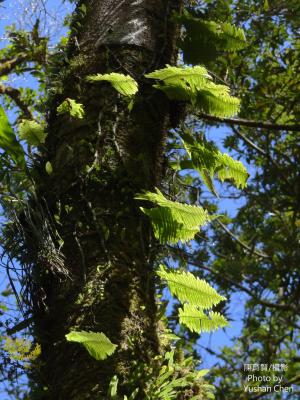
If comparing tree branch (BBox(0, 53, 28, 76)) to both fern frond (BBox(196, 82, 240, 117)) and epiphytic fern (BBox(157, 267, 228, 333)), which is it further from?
epiphytic fern (BBox(157, 267, 228, 333))

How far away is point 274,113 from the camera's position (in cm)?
663

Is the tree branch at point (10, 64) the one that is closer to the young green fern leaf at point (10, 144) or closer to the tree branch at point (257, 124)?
the tree branch at point (257, 124)

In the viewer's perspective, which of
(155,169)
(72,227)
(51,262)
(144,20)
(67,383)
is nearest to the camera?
(67,383)

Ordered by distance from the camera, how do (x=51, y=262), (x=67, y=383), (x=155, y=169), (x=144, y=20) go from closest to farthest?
(x=67, y=383), (x=51, y=262), (x=155, y=169), (x=144, y=20)

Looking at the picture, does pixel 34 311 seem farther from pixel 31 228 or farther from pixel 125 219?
pixel 125 219

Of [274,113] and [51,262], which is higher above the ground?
[274,113]

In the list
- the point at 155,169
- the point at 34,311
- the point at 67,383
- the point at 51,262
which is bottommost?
the point at 67,383

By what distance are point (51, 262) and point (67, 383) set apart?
0.47 metres

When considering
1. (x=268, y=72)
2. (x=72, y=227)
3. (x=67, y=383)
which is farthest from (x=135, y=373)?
(x=268, y=72)

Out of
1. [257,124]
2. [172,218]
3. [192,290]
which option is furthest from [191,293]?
Result: [257,124]

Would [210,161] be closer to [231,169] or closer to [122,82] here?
[231,169]

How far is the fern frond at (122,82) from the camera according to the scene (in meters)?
2.60

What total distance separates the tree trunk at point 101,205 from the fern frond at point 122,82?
0.34ft

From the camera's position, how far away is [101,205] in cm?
247
